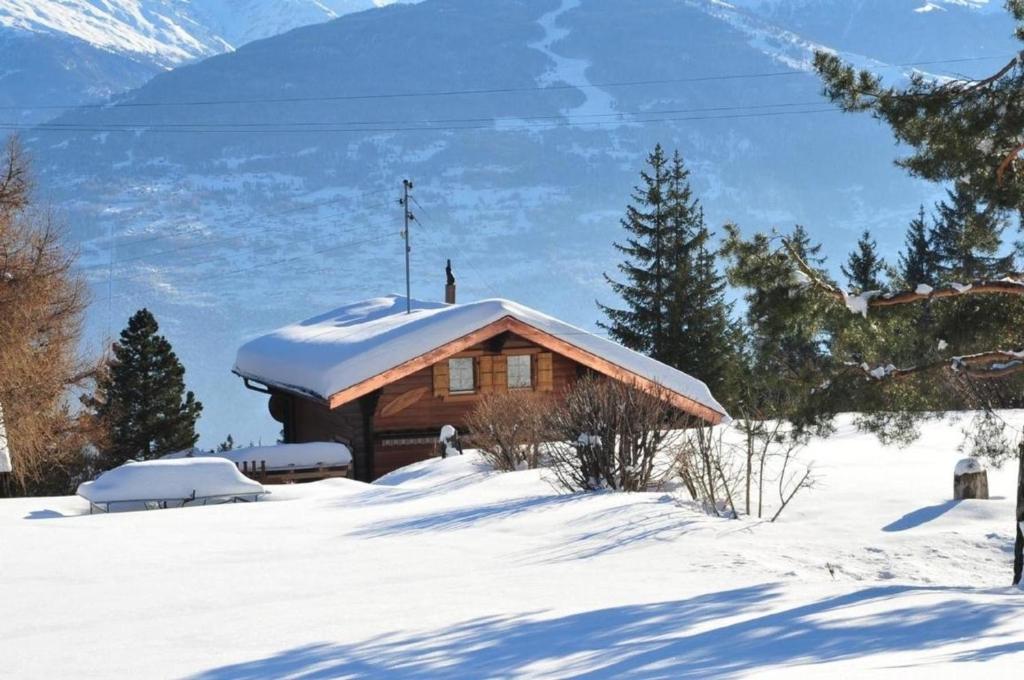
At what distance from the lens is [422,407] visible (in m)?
24.0

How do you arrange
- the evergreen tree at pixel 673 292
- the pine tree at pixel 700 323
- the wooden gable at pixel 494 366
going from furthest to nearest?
1. the evergreen tree at pixel 673 292
2. the pine tree at pixel 700 323
3. the wooden gable at pixel 494 366

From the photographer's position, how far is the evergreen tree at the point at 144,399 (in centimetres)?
3291

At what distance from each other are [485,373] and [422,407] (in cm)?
154

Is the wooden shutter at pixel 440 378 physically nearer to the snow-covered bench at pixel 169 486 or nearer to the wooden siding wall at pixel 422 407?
the wooden siding wall at pixel 422 407

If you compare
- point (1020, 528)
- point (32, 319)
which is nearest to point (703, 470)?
point (1020, 528)

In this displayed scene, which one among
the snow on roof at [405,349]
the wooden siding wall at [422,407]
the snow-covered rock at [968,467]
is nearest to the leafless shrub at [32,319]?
the snow on roof at [405,349]

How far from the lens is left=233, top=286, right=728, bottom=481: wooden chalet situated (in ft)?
73.4

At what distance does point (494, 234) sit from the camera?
601 feet

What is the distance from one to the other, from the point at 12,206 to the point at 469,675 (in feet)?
65.3

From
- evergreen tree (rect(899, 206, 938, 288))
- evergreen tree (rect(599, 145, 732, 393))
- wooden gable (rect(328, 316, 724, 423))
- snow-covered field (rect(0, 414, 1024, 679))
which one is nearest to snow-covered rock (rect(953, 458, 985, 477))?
snow-covered field (rect(0, 414, 1024, 679))

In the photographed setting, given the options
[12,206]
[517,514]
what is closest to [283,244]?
[12,206]

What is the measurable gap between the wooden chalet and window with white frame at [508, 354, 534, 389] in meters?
0.02

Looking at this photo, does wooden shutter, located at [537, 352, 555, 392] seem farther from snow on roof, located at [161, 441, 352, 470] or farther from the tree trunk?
the tree trunk

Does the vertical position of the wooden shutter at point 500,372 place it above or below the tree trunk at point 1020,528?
above
